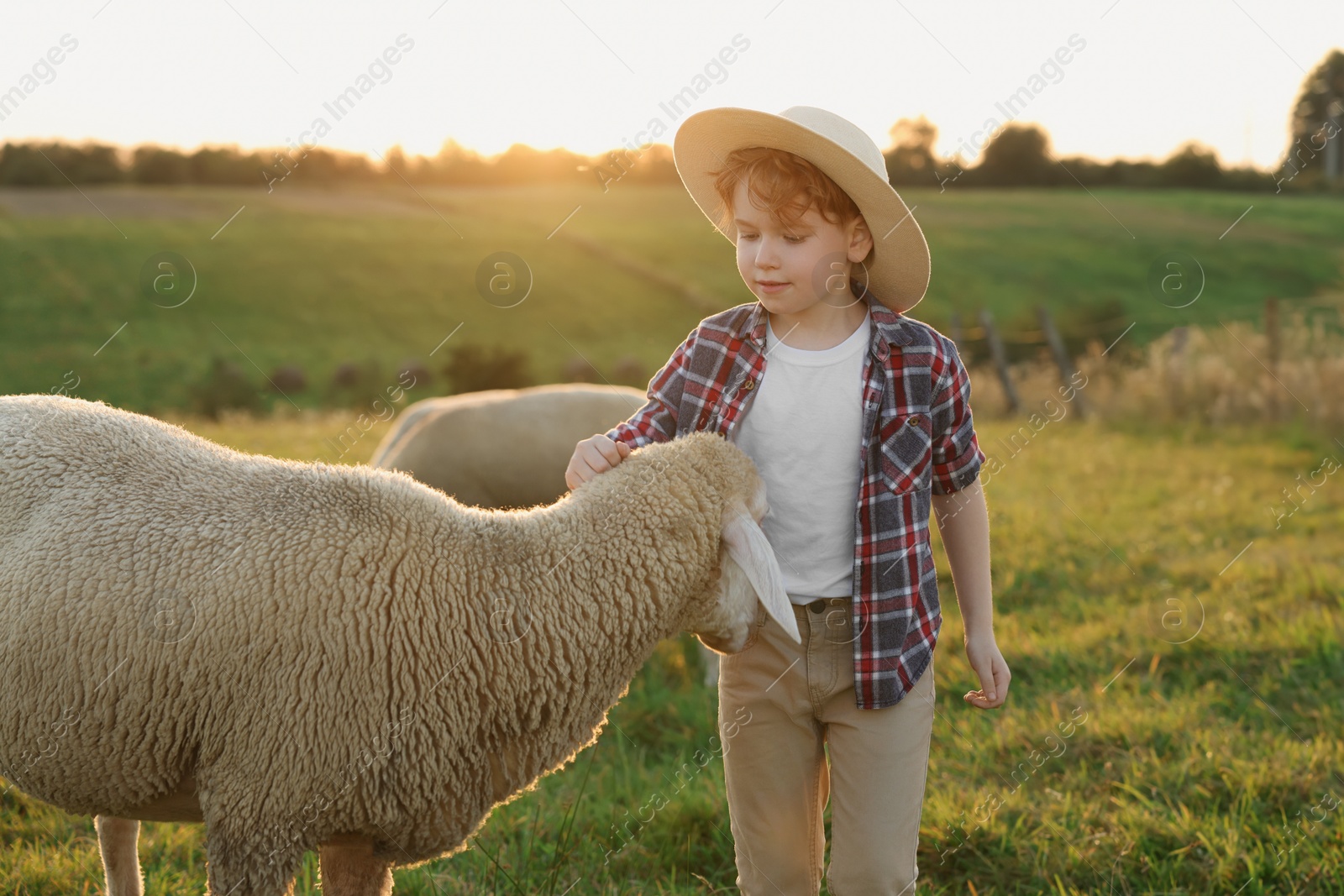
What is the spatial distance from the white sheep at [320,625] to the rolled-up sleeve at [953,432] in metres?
0.48

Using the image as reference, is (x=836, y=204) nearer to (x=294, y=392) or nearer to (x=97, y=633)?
(x=97, y=633)

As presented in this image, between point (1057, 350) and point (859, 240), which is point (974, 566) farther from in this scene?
point (1057, 350)

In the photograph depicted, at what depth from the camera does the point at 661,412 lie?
2.57 meters

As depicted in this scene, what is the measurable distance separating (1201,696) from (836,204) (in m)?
3.11

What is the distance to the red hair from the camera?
7.39 ft

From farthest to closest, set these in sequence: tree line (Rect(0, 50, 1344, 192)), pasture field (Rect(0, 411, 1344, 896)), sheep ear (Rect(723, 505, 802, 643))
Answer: tree line (Rect(0, 50, 1344, 192)) < pasture field (Rect(0, 411, 1344, 896)) < sheep ear (Rect(723, 505, 802, 643))

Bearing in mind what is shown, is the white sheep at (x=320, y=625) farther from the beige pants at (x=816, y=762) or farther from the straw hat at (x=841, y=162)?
the straw hat at (x=841, y=162)

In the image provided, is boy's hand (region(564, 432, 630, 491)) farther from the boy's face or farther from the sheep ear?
the boy's face

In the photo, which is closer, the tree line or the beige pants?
the beige pants

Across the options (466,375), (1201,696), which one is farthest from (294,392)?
(1201,696)

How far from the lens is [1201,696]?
13.8 feet

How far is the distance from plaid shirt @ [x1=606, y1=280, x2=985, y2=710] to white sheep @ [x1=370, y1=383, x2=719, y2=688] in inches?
113

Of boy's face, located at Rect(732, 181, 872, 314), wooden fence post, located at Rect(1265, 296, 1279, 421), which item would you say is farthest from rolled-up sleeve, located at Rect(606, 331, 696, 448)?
wooden fence post, located at Rect(1265, 296, 1279, 421)

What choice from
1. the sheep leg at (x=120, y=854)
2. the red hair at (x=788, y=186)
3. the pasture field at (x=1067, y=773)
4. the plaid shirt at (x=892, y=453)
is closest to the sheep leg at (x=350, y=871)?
the pasture field at (x=1067, y=773)
